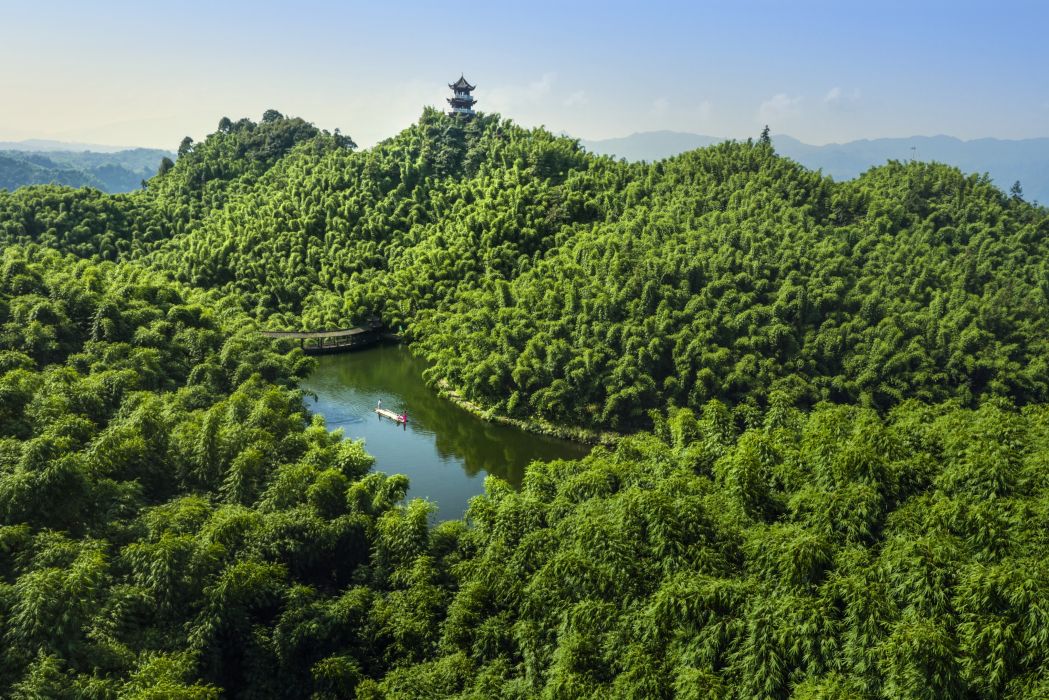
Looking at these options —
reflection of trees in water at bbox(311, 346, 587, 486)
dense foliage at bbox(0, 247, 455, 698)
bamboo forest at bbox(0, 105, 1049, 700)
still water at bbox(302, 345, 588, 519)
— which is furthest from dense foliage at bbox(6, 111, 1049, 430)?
dense foliage at bbox(0, 247, 455, 698)

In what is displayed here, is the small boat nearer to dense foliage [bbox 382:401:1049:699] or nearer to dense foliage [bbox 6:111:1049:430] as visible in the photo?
dense foliage [bbox 6:111:1049:430]

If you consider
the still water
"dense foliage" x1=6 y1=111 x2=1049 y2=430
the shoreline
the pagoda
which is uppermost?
the pagoda

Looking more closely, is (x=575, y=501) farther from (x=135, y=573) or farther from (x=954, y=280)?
(x=954, y=280)

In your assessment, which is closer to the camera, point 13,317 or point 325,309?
point 13,317

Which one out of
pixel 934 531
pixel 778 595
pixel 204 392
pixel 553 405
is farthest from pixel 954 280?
pixel 204 392

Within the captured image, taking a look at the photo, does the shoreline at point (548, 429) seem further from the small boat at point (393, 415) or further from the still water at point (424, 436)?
the small boat at point (393, 415)

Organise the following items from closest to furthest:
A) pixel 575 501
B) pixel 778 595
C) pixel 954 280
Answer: pixel 778 595
pixel 575 501
pixel 954 280
